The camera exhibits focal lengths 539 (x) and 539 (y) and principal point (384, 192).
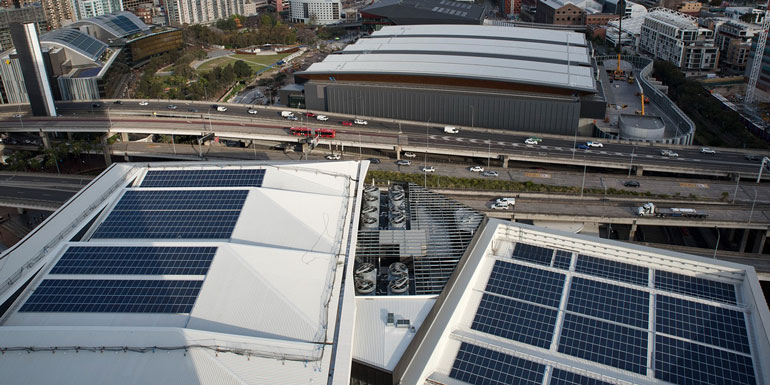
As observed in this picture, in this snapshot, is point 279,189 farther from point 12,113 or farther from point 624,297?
point 12,113

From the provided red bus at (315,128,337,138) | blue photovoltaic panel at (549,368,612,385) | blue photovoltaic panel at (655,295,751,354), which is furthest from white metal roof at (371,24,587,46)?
blue photovoltaic panel at (549,368,612,385)

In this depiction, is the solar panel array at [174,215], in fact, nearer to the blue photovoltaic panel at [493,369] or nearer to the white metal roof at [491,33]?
the blue photovoltaic panel at [493,369]

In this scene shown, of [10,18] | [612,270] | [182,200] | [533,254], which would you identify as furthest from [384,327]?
[10,18]

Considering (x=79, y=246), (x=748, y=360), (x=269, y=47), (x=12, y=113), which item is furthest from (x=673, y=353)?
(x=269, y=47)

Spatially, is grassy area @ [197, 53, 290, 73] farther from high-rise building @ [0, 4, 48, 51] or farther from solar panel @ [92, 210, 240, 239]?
solar panel @ [92, 210, 240, 239]

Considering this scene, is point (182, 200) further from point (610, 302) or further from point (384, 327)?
point (610, 302)

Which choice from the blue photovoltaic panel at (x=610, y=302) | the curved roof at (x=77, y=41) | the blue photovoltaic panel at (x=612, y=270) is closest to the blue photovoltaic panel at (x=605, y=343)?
the blue photovoltaic panel at (x=610, y=302)
